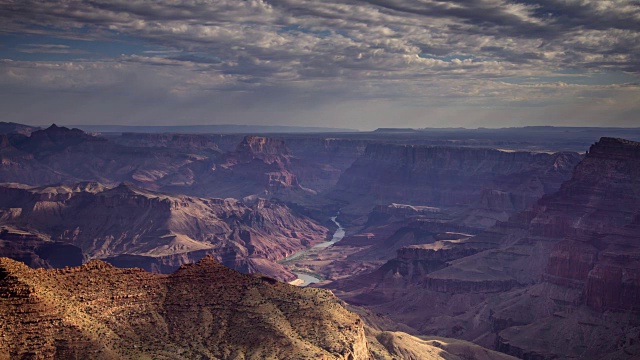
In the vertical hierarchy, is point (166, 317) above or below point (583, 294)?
above

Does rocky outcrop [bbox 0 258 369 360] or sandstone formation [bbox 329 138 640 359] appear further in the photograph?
sandstone formation [bbox 329 138 640 359]

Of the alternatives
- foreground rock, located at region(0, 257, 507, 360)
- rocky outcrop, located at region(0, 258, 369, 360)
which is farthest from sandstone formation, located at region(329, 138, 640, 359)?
rocky outcrop, located at region(0, 258, 369, 360)

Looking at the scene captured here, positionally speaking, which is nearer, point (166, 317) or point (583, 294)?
point (166, 317)

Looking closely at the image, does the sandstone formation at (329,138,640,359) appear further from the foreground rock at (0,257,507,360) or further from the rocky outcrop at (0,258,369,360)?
the rocky outcrop at (0,258,369,360)

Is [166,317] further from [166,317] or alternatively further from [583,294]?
[583,294]

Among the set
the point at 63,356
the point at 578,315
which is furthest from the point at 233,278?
the point at 578,315

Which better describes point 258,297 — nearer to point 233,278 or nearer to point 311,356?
point 233,278

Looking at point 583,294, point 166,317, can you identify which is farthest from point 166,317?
point 583,294

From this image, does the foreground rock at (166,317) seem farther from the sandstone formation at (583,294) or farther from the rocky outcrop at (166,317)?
the sandstone formation at (583,294)
